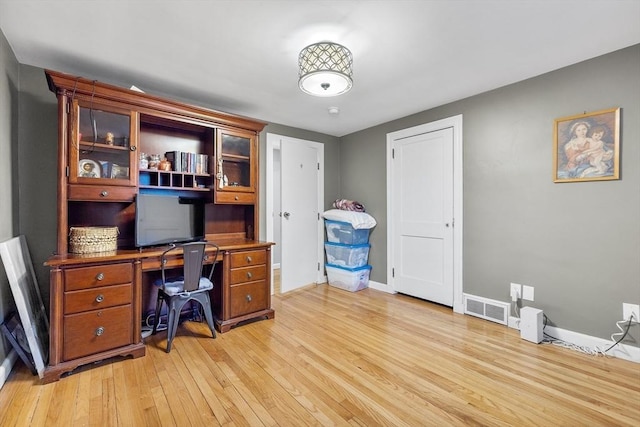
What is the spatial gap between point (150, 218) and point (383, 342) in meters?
2.25

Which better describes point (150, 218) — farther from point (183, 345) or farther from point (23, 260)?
point (183, 345)

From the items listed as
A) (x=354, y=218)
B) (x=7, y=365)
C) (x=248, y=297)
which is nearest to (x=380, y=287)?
(x=354, y=218)

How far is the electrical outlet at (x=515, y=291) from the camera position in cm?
268

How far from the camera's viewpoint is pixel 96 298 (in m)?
2.02

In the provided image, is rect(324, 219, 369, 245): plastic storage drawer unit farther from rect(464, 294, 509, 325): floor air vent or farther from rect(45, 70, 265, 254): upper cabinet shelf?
rect(464, 294, 509, 325): floor air vent

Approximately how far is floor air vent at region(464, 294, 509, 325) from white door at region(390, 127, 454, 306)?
0.71 feet

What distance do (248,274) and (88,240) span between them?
127cm

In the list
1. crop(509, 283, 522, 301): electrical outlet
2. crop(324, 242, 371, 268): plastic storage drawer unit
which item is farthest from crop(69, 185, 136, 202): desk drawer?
crop(509, 283, 522, 301): electrical outlet

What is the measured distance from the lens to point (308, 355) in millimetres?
2219

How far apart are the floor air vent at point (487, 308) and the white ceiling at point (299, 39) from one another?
6.85 feet

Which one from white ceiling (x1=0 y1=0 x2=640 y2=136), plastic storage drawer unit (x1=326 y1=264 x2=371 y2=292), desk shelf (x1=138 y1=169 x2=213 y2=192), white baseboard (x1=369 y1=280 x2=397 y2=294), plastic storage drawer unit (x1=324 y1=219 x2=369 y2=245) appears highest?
white ceiling (x1=0 y1=0 x2=640 y2=136)

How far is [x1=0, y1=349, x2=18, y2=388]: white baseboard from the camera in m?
1.79

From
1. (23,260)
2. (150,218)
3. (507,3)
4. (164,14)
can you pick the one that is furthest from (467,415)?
(23,260)

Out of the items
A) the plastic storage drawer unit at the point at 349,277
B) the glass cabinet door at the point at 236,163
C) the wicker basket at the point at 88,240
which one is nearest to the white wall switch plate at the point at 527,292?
the plastic storage drawer unit at the point at 349,277
